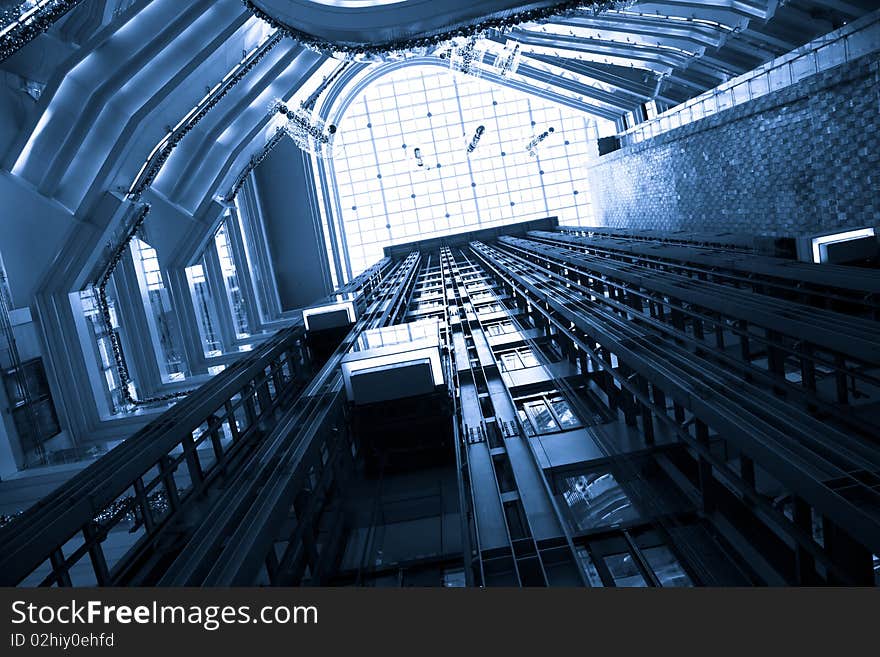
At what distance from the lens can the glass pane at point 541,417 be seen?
754 centimetres

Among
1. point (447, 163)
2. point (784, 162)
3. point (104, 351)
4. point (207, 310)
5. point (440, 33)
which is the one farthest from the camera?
point (447, 163)

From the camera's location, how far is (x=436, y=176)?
47188 mm

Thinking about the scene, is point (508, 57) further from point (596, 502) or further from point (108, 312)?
point (596, 502)

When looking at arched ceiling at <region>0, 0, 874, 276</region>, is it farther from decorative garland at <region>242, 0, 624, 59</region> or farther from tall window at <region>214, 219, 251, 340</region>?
tall window at <region>214, 219, 251, 340</region>

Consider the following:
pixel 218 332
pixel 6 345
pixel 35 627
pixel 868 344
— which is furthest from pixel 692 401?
Answer: pixel 218 332

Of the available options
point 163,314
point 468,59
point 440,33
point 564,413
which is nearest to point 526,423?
point 564,413

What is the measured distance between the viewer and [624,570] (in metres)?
4.75

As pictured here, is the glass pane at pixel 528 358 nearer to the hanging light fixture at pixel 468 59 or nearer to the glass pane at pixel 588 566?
the glass pane at pixel 588 566

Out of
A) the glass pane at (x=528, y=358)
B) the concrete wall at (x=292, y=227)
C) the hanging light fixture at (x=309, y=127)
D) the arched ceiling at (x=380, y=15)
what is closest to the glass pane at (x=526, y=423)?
the glass pane at (x=528, y=358)

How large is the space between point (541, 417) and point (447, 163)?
133 ft

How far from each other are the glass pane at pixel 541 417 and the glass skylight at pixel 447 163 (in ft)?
124

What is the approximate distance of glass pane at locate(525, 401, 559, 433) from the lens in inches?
297

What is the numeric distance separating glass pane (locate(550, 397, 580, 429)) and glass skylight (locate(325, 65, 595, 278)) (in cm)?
3773

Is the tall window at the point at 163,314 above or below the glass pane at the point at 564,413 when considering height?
above
